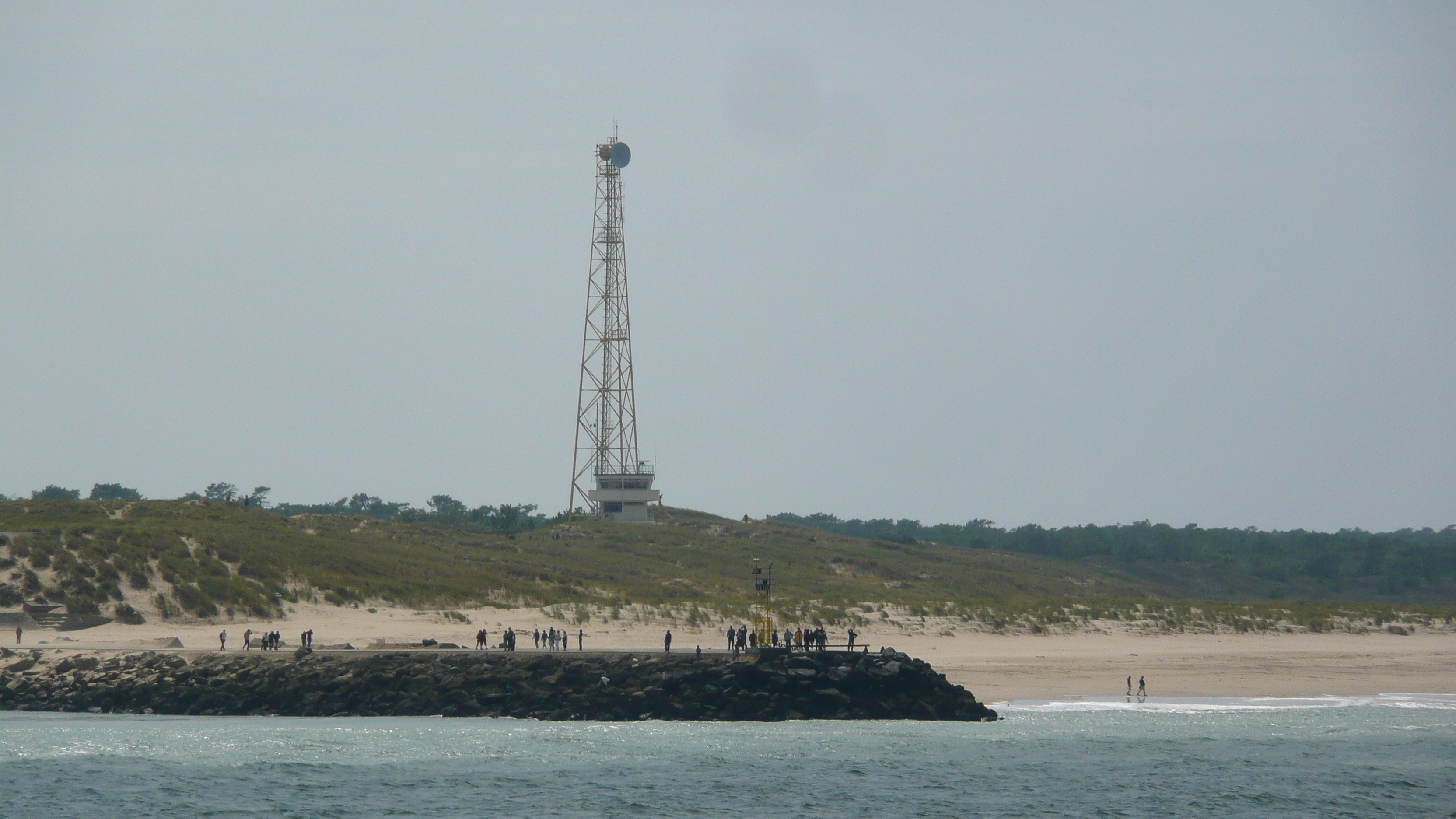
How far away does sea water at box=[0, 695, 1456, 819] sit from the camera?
117 feet

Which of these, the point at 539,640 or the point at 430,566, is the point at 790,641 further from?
the point at 430,566

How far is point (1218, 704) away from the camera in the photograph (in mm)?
51438

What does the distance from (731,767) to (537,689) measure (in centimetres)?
1006

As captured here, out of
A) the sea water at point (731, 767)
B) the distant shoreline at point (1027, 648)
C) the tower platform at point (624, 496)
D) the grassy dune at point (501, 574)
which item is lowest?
the sea water at point (731, 767)

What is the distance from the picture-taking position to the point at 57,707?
46.9 metres

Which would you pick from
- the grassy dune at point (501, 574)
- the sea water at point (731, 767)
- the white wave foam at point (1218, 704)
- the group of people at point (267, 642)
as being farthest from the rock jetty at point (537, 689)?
the grassy dune at point (501, 574)

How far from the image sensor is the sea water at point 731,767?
1401 inches

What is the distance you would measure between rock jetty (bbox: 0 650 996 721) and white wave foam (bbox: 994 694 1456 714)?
463cm

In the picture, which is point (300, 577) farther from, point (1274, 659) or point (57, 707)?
point (1274, 659)

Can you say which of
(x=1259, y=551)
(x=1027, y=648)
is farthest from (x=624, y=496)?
(x=1259, y=551)

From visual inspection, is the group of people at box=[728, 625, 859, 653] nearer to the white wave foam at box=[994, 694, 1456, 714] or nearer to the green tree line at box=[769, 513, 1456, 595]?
the white wave foam at box=[994, 694, 1456, 714]

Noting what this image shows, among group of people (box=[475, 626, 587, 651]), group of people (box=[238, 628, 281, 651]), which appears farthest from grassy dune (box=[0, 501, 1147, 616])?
group of people (box=[475, 626, 587, 651])

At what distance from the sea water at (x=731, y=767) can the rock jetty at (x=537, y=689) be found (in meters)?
0.84

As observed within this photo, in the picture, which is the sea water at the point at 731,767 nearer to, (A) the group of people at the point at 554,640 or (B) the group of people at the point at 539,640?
(B) the group of people at the point at 539,640
